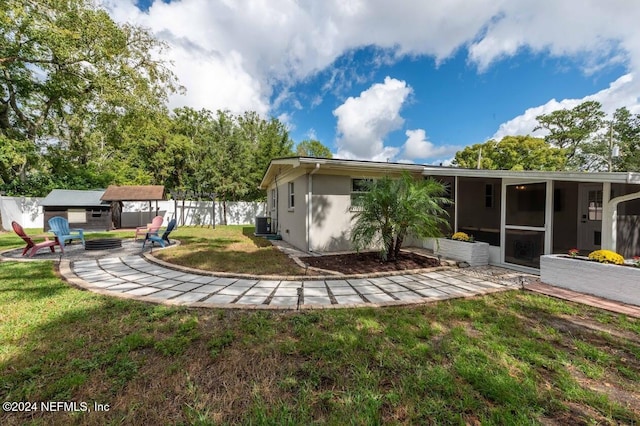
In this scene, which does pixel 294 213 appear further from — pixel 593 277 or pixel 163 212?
pixel 163 212

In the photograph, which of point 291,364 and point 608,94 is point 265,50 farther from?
point 608,94

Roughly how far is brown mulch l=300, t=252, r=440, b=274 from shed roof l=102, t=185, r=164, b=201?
12.6m

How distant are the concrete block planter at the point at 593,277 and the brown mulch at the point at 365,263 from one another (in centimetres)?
208

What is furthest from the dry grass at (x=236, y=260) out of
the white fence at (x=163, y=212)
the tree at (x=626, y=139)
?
the tree at (x=626, y=139)

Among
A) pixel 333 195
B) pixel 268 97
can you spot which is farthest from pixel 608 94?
pixel 333 195

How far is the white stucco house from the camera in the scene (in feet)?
17.1

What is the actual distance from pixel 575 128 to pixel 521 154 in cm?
592

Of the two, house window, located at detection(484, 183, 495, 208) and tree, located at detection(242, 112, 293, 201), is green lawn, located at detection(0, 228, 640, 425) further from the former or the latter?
tree, located at detection(242, 112, 293, 201)

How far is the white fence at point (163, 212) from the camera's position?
14672 mm

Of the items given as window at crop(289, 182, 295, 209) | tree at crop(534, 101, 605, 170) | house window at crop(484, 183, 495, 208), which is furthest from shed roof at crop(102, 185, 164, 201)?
tree at crop(534, 101, 605, 170)

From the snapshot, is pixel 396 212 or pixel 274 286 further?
pixel 396 212

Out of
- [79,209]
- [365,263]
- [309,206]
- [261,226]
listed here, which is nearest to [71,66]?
[79,209]

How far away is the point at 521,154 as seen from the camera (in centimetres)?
2389

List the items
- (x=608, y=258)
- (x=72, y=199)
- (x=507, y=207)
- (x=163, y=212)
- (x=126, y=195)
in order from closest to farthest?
(x=608, y=258) → (x=507, y=207) → (x=72, y=199) → (x=126, y=195) → (x=163, y=212)
